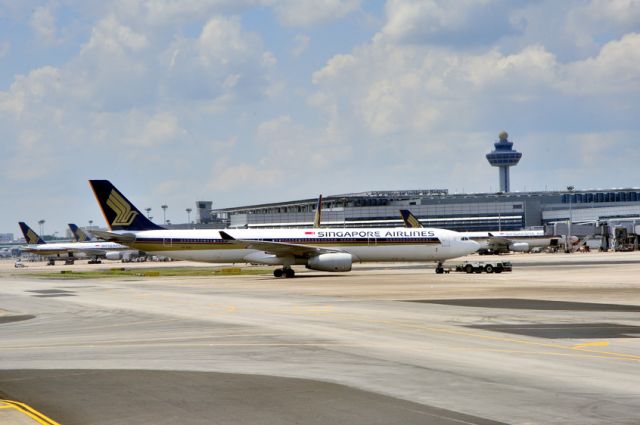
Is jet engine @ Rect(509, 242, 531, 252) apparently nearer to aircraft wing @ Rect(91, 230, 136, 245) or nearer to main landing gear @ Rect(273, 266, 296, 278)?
main landing gear @ Rect(273, 266, 296, 278)

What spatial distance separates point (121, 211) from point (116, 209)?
597 mm

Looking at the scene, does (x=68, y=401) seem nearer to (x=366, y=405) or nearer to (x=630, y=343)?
(x=366, y=405)

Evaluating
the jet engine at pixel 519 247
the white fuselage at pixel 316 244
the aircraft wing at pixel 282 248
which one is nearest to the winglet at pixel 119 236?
the white fuselage at pixel 316 244

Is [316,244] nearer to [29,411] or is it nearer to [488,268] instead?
[488,268]

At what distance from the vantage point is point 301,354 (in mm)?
21688

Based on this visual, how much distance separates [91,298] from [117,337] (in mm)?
21842

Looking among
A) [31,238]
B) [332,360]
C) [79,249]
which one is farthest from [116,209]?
[31,238]

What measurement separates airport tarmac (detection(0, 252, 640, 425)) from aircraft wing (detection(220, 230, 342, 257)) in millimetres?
26962

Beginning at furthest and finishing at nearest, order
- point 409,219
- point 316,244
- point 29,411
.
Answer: point 409,219 → point 316,244 → point 29,411

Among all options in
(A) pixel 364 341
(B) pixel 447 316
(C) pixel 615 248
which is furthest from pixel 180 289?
(C) pixel 615 248

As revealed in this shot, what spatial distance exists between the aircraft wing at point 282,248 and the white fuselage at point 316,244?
1.52m

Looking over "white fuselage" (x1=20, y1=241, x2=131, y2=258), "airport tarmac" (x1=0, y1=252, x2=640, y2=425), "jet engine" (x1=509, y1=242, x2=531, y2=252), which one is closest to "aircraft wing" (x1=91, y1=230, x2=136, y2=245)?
"airport tarmac" (x1=0, y1=252, x2=640, y2=425)

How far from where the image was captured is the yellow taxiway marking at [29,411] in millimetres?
13547

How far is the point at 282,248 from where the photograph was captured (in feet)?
227
